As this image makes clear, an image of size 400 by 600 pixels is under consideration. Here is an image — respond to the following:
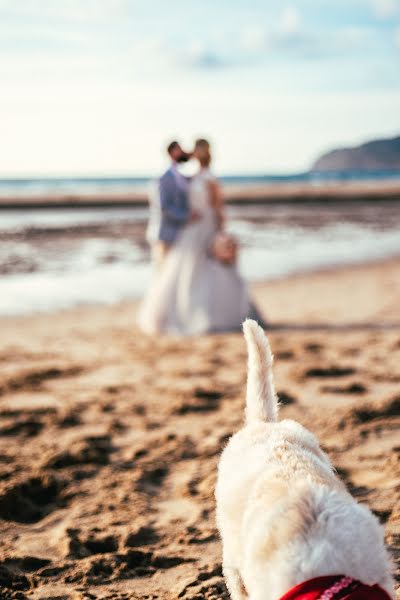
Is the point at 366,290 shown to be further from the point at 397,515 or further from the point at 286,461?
the point at 286,461

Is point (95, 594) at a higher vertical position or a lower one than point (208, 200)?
lower

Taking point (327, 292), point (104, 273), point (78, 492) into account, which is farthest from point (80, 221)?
point (78, 492)

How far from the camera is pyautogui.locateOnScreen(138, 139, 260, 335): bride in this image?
25.7 ft

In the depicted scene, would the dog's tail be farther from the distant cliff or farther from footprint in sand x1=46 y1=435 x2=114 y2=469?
the distant cliff

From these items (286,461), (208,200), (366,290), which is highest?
(208,200)

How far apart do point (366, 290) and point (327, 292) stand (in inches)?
23.7

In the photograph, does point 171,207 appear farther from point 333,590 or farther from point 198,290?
point 333,590

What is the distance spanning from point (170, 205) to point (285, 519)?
19.4ft

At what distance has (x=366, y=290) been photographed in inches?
417

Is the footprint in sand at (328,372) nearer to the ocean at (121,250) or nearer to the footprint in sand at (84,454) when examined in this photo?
the footprint in sand at (84,454)

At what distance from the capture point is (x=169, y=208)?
24.6 ft

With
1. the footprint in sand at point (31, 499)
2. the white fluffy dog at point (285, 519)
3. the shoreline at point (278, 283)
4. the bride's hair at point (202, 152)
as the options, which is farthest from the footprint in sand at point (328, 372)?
the white fluffy dog at point (285, 519)

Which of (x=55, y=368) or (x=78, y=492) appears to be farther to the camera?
(x=55, y=368)

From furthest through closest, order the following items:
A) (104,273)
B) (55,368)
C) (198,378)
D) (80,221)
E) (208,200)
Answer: (80,221)
(104,273)
(208,200)
(55,368)
(198,378)
